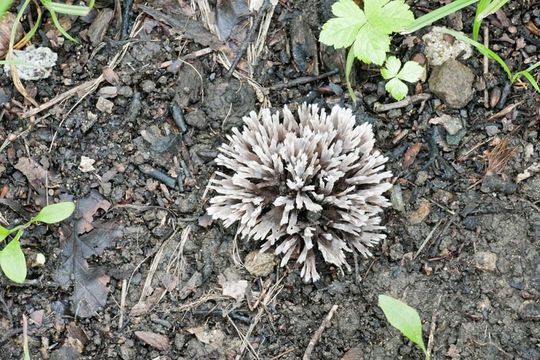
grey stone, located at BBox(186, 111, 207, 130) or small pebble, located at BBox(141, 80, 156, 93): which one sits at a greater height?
small pebble, located at BBox(141, 80, 156, 93)

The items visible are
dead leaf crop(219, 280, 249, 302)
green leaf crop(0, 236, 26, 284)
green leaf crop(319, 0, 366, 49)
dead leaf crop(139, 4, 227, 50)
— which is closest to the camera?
green leaf crop(0, 236, 26, 284)

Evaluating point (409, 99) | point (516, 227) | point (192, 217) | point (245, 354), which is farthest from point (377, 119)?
point (245, 354)

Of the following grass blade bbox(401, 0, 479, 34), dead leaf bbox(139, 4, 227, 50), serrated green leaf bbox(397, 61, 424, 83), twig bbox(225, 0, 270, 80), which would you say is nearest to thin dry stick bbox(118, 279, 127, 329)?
twig bbox(225, 0, 270, 80)

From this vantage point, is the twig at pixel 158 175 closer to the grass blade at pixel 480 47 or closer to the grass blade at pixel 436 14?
the grass blade at pixel 436 14

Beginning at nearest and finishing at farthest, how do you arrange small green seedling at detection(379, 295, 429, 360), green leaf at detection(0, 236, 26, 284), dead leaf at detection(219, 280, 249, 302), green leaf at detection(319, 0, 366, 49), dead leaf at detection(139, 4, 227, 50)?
small green seedling at detection(379, 295, 429, 360) < green leaf at detection(0, 236, 26, 284) < green leaf at detection(319, 0, 366, 49) < dead leaf at detection(219, 280, 249, 302) < dead leaf at detection(139, 4, 227, 50)

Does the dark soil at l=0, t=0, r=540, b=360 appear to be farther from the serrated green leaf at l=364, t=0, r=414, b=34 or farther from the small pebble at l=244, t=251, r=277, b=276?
the serrated green leaf at l=364, t=0, r=414, b=34

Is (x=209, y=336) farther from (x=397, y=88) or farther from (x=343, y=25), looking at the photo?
(x=343, y=25)

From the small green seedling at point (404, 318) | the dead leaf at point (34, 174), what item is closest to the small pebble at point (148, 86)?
the dead leaf at point (34, 174)

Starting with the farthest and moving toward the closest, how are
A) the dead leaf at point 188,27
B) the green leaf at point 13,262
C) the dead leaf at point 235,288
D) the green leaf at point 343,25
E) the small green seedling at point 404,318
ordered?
the dead leaf at point 188,27 < the dead leaf at point 235,288 < the green leaf at point 343,25 < the green leaf at point 13,262 < the small green seedling at point 404,318
